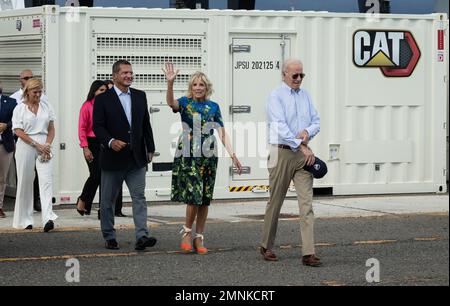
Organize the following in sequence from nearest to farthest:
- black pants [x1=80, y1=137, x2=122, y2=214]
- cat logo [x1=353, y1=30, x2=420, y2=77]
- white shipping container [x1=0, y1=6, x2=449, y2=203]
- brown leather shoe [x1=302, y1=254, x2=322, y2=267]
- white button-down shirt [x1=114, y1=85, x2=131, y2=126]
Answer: brown leather shoe [x1=302, y1=254, x2=322, y2=267]
white button-down shirt [x1=114, y1=85, x2=131, y2=126]
black pants [x1=80, y1=137, x2=122, y2=214]
white shipping container [x1=0, y1=6, x2=449, y2=203]
cat logo [x1=353, y1=30, x2=420, y2=77]

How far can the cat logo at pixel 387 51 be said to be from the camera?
17.2m

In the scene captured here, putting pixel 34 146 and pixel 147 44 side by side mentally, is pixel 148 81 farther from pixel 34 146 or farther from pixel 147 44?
pixel 34 146

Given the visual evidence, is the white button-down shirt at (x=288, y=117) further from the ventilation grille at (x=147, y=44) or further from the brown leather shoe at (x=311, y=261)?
the ventilation grille at (x=147, y=44)

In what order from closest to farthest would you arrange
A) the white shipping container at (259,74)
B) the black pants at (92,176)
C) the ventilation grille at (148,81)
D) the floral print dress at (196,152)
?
the floral print dress at (196,152)
the black pants at (92,176)
the white shipping container at (259,74)
the ventilation grille at (148,81)

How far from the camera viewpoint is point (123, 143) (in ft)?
36.5

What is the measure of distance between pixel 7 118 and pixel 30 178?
1857 mm

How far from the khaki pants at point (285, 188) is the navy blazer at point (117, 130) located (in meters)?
1.50

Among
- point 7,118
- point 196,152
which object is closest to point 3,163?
point 7,118

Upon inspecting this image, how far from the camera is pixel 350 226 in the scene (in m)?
13.5

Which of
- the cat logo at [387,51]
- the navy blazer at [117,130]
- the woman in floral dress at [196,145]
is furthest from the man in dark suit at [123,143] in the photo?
the cat logo at [387,51]

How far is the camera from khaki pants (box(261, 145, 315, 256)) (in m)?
10.3

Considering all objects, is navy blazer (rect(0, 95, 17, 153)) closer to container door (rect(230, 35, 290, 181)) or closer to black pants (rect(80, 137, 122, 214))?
black pants (rect(80, 137, 122, 214))

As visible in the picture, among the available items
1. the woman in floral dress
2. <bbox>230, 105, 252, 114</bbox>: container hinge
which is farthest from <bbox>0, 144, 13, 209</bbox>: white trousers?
the woman in floral dress

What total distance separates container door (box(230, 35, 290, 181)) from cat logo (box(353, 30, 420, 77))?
4.08 feet
